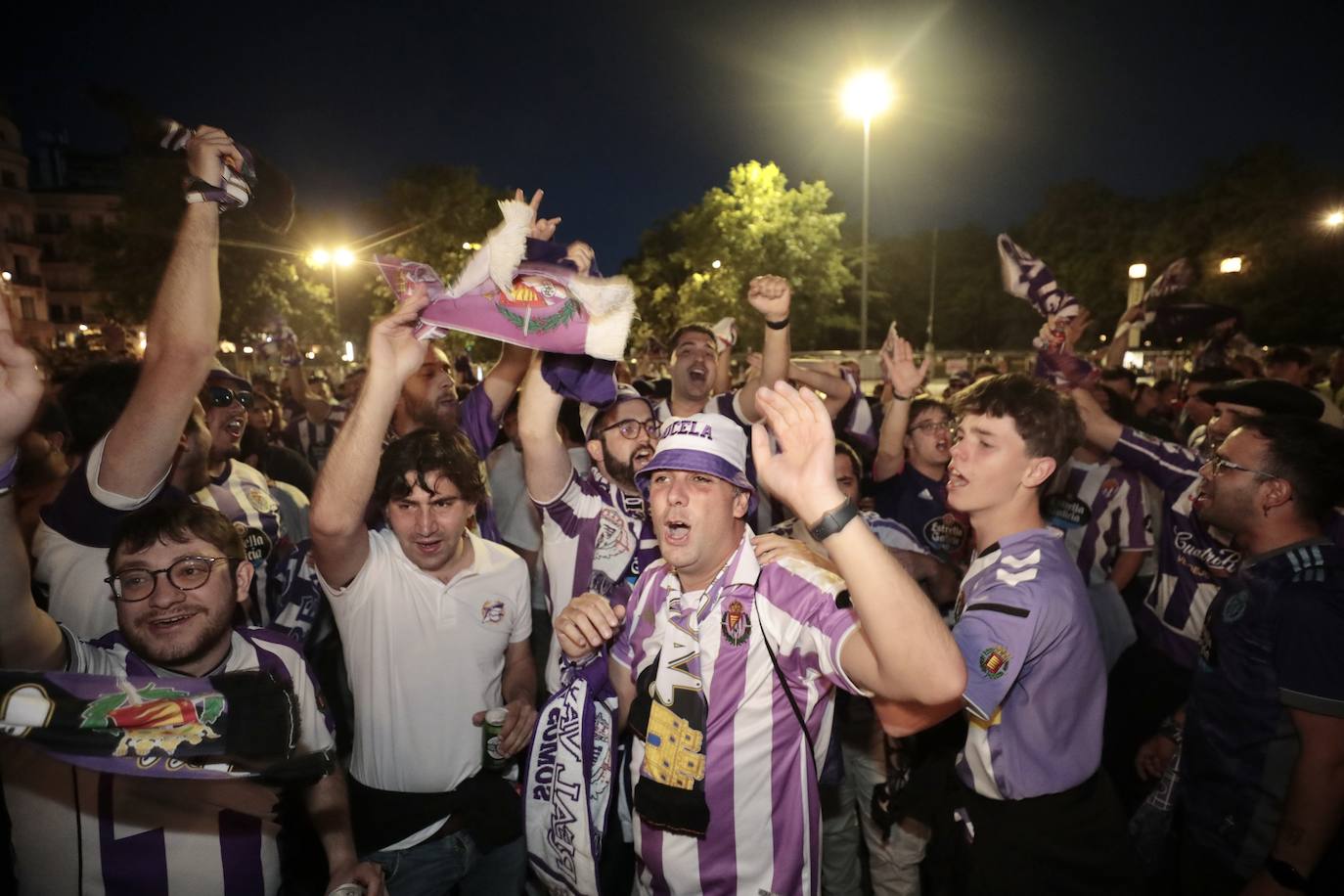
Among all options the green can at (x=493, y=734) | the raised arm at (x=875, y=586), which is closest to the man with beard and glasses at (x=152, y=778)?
the green can at (x=493, y=734)

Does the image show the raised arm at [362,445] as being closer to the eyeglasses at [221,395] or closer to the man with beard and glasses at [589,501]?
the man with beard and glasses at [589,501]

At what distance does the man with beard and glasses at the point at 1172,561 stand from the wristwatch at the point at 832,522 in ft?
11.8

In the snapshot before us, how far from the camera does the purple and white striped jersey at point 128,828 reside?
221 cm

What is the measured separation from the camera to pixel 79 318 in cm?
7431

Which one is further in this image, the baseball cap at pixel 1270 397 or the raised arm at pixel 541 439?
the baseball cap at pixel 1270 397

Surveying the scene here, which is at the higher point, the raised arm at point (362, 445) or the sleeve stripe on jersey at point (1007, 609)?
the raised arm at point (362, 445)

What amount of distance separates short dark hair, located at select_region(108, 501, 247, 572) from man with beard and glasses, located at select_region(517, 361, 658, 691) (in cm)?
148

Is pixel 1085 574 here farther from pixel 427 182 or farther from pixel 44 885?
pixel 427 182

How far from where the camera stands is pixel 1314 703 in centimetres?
276

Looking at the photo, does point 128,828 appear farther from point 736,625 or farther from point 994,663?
point 994,663

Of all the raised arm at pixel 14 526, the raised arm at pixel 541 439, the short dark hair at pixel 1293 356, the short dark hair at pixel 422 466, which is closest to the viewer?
the raised arm at pixel 14 526

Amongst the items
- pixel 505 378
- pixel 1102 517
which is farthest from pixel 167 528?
pixel 1102 517

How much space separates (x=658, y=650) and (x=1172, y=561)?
13.8ft

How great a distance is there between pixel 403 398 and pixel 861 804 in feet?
14.0
